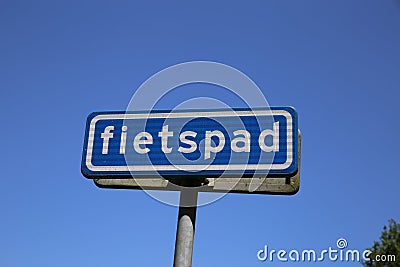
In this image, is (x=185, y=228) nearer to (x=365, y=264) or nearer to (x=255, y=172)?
(x=255, y=172)

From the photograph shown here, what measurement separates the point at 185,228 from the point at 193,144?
55 centimetres

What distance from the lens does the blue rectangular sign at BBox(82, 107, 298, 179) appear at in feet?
9.76

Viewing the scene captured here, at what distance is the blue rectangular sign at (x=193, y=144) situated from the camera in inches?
117

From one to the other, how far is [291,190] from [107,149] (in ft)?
4.29

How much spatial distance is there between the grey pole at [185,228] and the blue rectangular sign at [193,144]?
0.17m

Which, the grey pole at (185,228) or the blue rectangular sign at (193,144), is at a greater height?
the blue rectangular sign at (193,144)

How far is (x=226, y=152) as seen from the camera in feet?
9.99

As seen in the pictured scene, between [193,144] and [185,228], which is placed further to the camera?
[193,144]

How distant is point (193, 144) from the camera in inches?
123

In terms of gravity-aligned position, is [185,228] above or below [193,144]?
below

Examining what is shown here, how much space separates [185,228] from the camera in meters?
3.00

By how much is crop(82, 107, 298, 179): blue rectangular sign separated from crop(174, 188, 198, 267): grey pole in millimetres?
174

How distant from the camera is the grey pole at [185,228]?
9.48 ft

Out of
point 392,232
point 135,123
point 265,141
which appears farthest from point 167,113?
point 392,232
